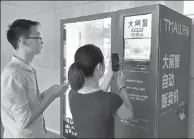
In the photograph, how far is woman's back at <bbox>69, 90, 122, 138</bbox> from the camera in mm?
1062

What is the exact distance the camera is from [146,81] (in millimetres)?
1233

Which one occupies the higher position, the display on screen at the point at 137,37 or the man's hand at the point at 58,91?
the display on screen at the point at 137,37

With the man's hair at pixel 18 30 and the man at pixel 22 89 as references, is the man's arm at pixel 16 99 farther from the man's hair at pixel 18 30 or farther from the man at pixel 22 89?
the man's hair at pixel 18 30

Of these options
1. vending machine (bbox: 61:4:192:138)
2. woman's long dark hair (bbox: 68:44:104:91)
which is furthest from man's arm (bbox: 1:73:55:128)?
vending machine (bbox: 61:4:192:138)

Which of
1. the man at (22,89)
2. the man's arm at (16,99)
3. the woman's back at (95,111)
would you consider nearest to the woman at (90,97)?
the woman's back at (95,111)

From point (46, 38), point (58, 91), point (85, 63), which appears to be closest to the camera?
point (85, 63)

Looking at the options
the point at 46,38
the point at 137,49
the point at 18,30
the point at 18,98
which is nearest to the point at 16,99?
the point at 18,98

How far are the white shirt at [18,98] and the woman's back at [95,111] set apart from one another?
0.65 ft

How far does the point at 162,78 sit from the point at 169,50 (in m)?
0.17

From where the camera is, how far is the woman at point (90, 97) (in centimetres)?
105

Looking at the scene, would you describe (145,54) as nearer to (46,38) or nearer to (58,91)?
(58,91)

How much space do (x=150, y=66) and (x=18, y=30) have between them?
0.68 metres

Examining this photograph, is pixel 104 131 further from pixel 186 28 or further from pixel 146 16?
pixel 186 28

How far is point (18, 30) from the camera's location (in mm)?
1083
